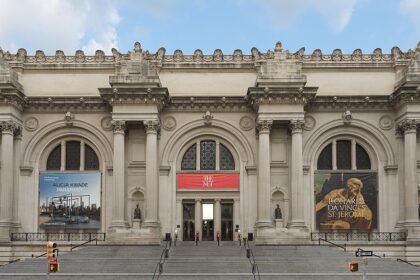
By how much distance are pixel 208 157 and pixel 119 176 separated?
Answer: 6.77 metres

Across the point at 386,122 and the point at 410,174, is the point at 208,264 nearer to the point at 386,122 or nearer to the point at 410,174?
the point at 410,174

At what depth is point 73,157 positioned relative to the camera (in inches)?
2082

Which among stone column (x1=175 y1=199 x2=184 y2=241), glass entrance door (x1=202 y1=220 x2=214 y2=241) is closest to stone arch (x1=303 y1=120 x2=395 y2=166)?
glass entrance door (x1=202 y1=220 x2=214 y2=241)

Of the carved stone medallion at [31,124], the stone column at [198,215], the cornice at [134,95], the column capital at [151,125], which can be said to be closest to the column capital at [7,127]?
the carved stone medallion at [31,124]

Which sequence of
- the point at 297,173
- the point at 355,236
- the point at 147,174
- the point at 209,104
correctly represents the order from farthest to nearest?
the point at 209,104
the point at 355,236
the point at 147,174
the point at 297,173

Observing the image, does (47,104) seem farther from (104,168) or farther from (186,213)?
(186,213)

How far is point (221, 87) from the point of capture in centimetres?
5328

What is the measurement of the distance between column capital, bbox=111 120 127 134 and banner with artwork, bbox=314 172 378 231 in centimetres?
1372

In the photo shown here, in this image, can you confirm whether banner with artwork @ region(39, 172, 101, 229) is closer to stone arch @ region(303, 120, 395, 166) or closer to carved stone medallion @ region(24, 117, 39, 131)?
carved stone medallion @ region(24, 117, 39, 131)

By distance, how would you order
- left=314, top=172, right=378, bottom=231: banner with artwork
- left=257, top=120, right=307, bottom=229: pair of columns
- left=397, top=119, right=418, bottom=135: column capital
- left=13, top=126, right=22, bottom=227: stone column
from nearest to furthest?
left=257, top=120, right=307, bottom=229: pair of columns
left=397, top=119, right=418, bottom=135: column capital
left=13, top=126, right=22, bottom=227: stone column
left=314, top=172, right=378, bottom=231: banner with artwork

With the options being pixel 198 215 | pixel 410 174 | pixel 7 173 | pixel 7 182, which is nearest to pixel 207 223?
pixel 198 215

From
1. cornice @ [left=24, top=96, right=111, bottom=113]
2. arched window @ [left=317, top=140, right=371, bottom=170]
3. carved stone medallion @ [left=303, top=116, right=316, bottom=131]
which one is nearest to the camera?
cornice @ [left=24, top=96, right=111, bottom=113]

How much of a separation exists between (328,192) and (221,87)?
34.5ft

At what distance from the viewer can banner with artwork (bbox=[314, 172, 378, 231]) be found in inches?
2039
